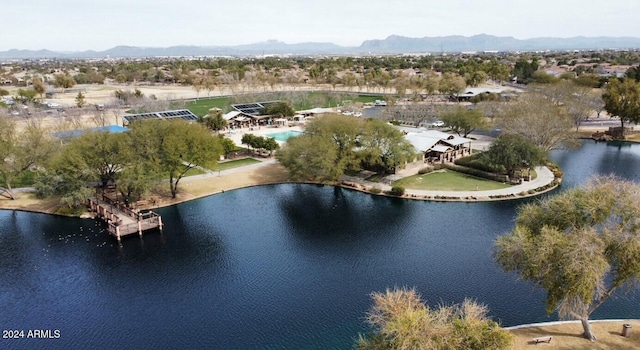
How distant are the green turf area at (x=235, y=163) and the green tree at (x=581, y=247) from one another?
4711 centimetres

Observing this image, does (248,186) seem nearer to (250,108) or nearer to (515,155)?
(515,155)

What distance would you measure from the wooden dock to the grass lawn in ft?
97.2

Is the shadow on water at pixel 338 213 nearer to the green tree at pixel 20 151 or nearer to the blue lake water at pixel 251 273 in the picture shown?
the blue lake water at pixel 251 273

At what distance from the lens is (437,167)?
6384 centimetres

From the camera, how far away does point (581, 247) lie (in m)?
22.4

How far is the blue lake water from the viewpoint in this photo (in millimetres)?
29312

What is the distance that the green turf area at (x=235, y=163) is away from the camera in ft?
217

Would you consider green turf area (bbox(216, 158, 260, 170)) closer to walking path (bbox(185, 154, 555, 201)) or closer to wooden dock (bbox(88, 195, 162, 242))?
walking path (bbox(185, 154, 555, 201))

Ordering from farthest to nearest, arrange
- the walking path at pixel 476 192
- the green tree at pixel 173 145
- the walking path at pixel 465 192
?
the walking path at pixel 465 192 → the walking path at pixel 476 192 → the green tree at pixel 173 145

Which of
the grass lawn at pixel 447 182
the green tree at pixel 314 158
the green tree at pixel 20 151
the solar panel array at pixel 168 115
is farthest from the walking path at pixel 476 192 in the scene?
the solar panel array at pixel 168 115

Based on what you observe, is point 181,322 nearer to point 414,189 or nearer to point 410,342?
point 410,342

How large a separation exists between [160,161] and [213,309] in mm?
24040

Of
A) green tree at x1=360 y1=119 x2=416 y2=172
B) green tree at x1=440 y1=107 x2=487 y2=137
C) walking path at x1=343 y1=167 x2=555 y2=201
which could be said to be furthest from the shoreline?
green tree at x1=440 y1=107 x2=487 y2=137

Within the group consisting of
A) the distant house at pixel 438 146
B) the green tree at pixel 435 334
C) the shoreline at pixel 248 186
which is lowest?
the shoreline at pixel 248 186
